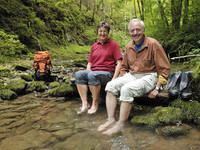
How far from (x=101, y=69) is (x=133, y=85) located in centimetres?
110

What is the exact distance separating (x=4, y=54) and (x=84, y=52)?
7.42m

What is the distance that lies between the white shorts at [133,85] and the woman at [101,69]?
0.44 metres

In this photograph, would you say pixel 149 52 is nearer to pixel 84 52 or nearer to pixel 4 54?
pixel 4 54

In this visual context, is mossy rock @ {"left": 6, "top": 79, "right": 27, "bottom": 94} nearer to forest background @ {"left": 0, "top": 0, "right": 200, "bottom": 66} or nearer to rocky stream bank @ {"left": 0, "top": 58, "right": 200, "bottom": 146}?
rocky stream bank @ {"left": 0, "top": 58, "right": 200, "bottom": 146}

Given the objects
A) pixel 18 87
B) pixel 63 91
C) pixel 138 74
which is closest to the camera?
pixel 138 74

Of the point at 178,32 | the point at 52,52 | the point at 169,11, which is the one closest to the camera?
the point at 178,32

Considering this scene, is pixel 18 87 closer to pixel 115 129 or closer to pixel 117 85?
pixel 117 85

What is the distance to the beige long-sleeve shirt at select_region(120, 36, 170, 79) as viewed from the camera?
284 cm

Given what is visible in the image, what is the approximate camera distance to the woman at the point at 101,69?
345 centimetres

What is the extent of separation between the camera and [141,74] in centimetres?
307

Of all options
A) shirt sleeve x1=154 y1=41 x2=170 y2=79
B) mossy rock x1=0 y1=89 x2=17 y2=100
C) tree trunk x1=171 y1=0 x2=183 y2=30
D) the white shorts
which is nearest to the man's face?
shirt sleeve x1=154 y1=41 x2=170 y2=79

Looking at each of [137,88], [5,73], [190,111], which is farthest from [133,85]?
[5,73]

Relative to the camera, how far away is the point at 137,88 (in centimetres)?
275

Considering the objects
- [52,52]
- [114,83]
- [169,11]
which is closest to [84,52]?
[52,52]
